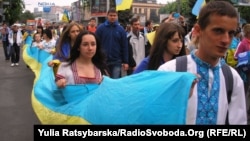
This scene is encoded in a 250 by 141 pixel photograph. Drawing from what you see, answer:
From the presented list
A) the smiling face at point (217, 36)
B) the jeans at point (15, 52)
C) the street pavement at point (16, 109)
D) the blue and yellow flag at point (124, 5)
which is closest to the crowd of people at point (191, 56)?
the smiling face at point (217, 36)

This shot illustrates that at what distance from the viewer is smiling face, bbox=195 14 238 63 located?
2.25m

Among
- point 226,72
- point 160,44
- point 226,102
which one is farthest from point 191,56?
point 160,44

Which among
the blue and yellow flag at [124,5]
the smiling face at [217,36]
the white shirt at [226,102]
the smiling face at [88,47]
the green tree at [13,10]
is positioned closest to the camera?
the smiling face at [217,36]

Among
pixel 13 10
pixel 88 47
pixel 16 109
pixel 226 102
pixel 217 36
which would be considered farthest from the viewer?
pixel 13 10

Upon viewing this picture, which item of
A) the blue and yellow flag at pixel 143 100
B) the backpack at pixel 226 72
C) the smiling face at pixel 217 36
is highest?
the smiling face at pixel 217 36

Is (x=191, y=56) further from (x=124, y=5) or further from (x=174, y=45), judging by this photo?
(x=124, y=5)

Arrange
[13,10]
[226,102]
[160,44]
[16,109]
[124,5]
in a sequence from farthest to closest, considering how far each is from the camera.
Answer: [13,10] < [124,5] < [16,109] < [160,44] < [226,102]

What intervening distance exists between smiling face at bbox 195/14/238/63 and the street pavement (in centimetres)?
423

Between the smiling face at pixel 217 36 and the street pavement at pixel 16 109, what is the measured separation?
4.23 m

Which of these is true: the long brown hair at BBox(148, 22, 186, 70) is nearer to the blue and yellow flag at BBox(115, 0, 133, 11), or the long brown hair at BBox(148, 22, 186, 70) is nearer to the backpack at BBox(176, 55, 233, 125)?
the backpack at BBox(176, 55, 233, 125)

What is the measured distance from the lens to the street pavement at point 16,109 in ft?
20.8

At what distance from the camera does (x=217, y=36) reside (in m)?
2.25

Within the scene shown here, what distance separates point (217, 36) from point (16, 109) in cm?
653

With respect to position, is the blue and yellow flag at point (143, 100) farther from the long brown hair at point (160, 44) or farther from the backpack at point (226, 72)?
the long brown hair at point (160, 44)
